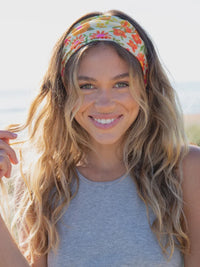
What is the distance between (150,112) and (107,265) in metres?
0.90

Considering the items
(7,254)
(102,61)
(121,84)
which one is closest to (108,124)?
(121,84)

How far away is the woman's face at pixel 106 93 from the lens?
272 cm

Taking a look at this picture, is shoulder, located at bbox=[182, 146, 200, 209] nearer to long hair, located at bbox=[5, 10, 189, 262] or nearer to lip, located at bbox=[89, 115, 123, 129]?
long hair, located at bbox=[5, 10, 189, 262]

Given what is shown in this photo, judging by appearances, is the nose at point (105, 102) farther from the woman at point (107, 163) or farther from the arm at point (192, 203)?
the arm at point (192, 203)

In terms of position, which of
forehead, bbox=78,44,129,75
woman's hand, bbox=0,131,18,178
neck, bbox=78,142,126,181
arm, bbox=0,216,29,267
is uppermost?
forehead, bbox=78,44,129,75

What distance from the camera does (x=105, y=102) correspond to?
8.96 feet

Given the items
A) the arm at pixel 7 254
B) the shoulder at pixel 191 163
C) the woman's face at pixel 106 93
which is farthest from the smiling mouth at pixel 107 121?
the arm at pixel 7 254

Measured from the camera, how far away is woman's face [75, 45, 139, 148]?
2721mm

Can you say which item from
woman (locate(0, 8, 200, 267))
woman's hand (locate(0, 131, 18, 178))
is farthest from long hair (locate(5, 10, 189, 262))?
woman's hand (locate(0, 131, 18, 178))

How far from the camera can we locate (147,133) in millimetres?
3002

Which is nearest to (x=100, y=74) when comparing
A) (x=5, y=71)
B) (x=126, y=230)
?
(x=126, y=230)

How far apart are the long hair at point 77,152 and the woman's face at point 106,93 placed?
0.04 metres

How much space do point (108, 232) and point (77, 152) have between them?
1.96ft

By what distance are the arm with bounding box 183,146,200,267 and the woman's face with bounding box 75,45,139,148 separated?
0.41 m
